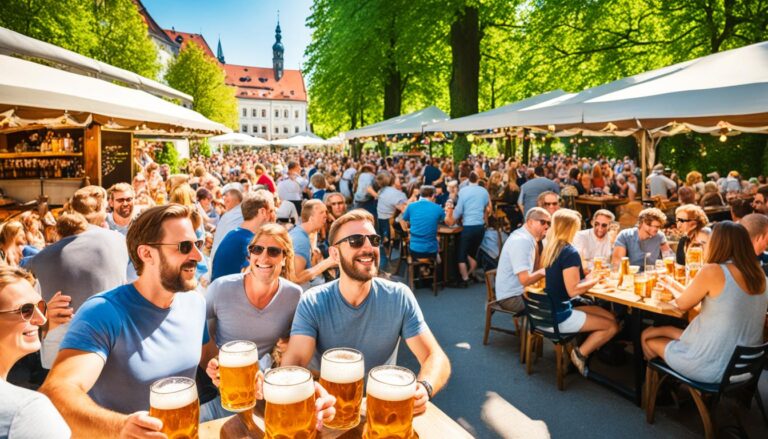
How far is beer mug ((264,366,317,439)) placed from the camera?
1.36 m

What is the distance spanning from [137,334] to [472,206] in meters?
6.37

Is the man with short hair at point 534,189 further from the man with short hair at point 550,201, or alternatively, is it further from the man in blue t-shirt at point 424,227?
the man with short hair at point 550,201

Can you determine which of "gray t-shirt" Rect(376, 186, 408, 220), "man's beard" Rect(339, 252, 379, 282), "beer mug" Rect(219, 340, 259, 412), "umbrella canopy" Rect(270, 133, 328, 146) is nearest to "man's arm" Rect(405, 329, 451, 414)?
"man's beard" Rect(339, 252, 379, 282)

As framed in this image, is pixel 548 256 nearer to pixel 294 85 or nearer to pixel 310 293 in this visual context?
pixel 310 293

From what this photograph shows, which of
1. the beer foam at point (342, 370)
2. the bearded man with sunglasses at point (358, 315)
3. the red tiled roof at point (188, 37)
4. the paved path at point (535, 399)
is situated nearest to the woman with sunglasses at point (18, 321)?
the beer foam at point (342, 370)

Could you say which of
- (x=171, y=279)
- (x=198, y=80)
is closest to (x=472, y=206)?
(x=171, y=279)

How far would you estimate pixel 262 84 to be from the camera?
101m

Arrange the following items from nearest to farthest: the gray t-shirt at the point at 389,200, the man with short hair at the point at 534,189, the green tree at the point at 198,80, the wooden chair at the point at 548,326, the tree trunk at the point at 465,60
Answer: the wooden chair at the point at 548,326 < the man with short hair at the point at 534,189 < the gray t-shirt at the point at 389,200 < the tree trunk at the point at 465,60 < the green tree at the point at 198,80

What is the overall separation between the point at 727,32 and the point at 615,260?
1182cm

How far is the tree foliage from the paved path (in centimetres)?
2156

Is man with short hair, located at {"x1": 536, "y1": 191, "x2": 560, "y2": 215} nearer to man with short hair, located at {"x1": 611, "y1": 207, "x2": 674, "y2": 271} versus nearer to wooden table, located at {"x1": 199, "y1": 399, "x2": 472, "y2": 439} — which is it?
man with short hair, located at {"x1": 611, "y1": 207, "x2": 674, "y2": 271}

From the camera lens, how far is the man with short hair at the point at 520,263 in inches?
193

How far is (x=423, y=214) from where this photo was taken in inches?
287

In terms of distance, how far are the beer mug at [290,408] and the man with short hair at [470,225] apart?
6.63 metres
